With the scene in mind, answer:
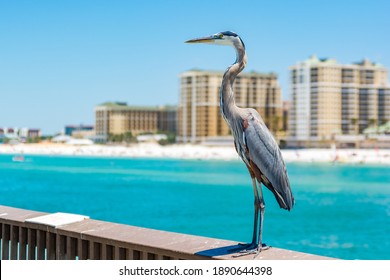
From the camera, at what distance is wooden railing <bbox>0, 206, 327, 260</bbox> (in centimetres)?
335

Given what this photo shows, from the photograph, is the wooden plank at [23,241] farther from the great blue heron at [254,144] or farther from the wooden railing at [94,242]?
the great blue heron at [254,144]

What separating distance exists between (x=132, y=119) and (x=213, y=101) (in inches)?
1135

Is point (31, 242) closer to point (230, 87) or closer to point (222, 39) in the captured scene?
point (230, 87)

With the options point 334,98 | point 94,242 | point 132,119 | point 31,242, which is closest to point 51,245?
point 31,242

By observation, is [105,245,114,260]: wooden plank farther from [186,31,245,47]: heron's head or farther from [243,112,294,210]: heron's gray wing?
[186,31,245,47]: heron's head

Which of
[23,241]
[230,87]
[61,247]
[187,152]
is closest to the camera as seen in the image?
[230,87]

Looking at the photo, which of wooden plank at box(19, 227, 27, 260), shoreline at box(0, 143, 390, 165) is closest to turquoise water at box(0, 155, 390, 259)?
wooden plank at box(19, 227, 27, 260)

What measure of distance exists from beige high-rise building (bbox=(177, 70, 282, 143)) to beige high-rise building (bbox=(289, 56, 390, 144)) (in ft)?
23.1

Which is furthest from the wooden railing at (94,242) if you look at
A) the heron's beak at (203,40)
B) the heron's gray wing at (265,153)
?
the heron's beak at (203,40)

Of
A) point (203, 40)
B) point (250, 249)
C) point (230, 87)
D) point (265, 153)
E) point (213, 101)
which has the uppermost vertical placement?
point (213, 101)

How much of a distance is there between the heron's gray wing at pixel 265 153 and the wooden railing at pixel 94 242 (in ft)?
1.39

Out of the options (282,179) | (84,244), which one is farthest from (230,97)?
(84,244)

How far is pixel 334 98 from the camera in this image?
104 m

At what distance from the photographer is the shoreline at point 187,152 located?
89.9 meters
